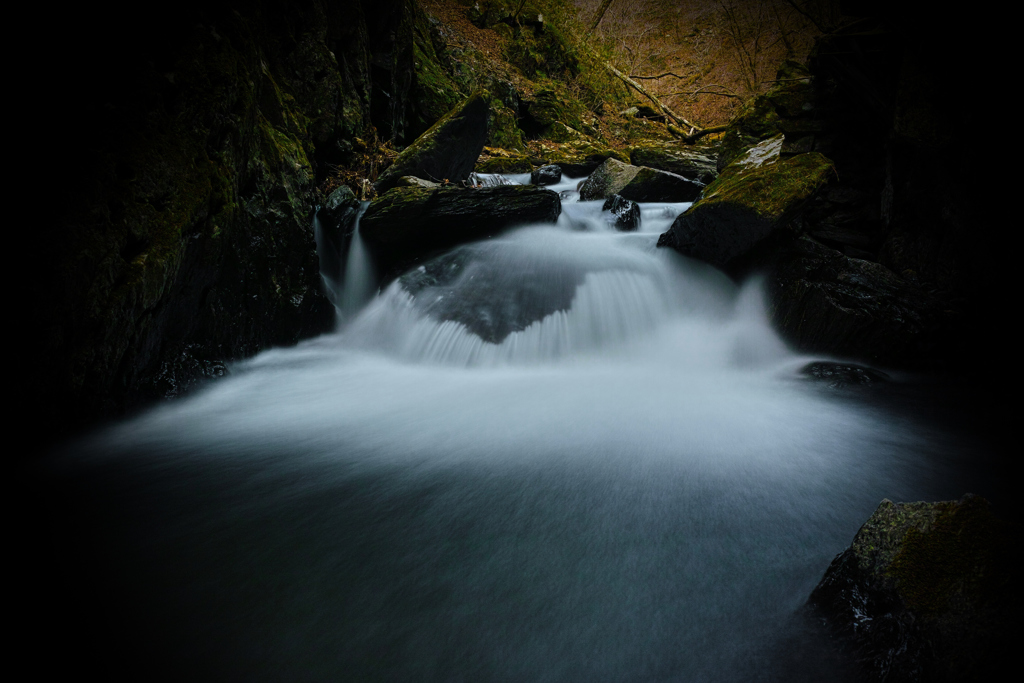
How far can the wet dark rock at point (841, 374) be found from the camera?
4.72m

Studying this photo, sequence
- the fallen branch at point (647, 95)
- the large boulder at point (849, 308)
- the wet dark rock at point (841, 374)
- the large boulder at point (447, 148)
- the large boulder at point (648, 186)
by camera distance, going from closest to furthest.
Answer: the wet dark rock at point (841, 374) < the large boulder at point (849, 308) < the large boulder at point (447, 148) < the large boulder at point (648, 186) < the fallen branch at point (647, 95)

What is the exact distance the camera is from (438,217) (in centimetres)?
684

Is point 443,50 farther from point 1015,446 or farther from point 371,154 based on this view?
point 1015,446

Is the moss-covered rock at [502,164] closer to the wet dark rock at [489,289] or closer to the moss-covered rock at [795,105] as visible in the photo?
the wet dark rock at [489,289]

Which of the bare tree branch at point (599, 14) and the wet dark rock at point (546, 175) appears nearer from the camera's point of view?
the wet dark rock at point (546, 175)

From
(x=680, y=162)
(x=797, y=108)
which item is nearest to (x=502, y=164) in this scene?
(x=680, y=162)

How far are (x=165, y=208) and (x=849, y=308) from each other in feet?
23.5

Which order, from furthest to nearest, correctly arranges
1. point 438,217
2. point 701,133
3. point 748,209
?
point 701,133, point 438,217, point 748,209

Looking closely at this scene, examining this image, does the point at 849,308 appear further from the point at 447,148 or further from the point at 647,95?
the point at 647,95

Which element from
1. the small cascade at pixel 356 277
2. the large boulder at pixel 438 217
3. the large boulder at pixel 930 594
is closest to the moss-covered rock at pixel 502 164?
the large boulder at pixel 438 217

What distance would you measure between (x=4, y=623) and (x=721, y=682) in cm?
256

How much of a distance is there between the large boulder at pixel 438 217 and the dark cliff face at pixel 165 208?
1.08 meters

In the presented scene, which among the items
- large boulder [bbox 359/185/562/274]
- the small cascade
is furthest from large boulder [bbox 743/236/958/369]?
the small cascade

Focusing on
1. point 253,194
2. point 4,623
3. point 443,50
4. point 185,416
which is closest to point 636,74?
point 443,50
